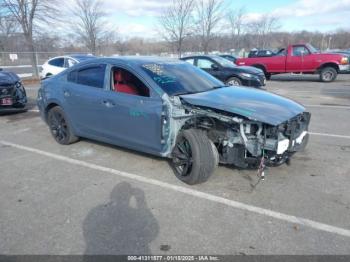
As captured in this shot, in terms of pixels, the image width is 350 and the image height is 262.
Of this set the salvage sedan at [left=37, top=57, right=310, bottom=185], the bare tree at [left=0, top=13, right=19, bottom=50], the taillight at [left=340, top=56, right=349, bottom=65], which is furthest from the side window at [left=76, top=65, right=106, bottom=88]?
the bare tree at [left=0, top=13, right=19, bottom=50]

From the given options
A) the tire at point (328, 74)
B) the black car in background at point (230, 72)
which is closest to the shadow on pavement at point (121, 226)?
the black car in background at point (230, 72)

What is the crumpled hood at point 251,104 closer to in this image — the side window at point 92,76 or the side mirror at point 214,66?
the side window at point 92,76

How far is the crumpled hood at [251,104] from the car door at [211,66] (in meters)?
8.31

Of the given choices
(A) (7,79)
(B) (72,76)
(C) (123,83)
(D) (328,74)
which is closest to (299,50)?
(D) (328,74)

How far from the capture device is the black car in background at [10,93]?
8.65m

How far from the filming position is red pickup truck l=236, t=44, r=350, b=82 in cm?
1606

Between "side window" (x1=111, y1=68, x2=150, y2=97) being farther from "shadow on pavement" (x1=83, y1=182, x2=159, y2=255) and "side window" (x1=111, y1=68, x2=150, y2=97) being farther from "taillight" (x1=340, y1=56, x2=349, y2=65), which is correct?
"taillight" (x1=340, y1=56, x2=349, y2=65)

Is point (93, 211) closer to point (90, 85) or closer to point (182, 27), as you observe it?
point (90, 85)

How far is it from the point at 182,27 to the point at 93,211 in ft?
91.6

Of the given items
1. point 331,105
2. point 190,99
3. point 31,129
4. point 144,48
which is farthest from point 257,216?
point 144,48

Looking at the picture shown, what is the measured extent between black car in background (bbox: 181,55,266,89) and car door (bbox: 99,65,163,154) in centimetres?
828

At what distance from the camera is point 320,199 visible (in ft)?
12.4

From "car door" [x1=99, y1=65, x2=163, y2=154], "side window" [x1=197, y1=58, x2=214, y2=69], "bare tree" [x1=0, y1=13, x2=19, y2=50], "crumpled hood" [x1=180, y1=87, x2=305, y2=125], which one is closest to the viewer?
"crumpled hood" [x1=180, y1=87, x2=305, y2=125]

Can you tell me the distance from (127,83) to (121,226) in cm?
232
